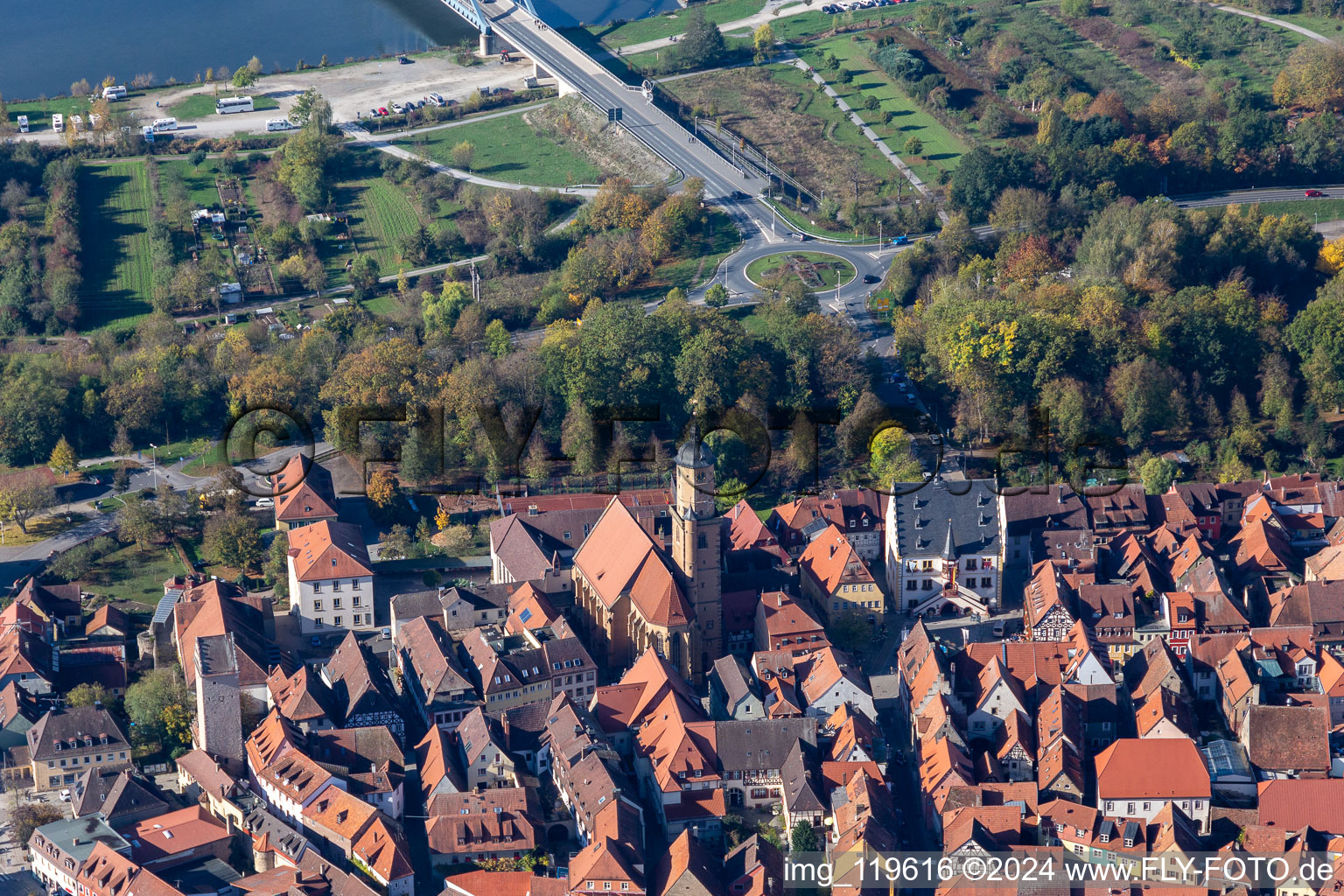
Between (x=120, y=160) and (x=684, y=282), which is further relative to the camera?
(x=120, y=160)

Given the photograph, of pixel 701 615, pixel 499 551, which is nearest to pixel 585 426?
pixel 499 551

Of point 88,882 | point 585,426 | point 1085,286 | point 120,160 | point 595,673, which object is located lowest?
point 88,882

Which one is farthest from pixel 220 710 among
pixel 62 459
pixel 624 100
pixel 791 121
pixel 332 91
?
pixel 332 91

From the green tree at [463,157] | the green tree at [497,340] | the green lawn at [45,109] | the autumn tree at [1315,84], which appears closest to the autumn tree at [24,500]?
the green tree at [497,340]

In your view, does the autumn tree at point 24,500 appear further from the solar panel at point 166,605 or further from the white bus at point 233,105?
the white bus at point 233,105

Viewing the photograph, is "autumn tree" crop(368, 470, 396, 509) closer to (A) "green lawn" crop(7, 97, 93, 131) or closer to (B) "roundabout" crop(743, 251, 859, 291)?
(B) "roundabout" crop(743, 251, 859, 291)

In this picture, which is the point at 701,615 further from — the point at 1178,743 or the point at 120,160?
the point at 120,160
